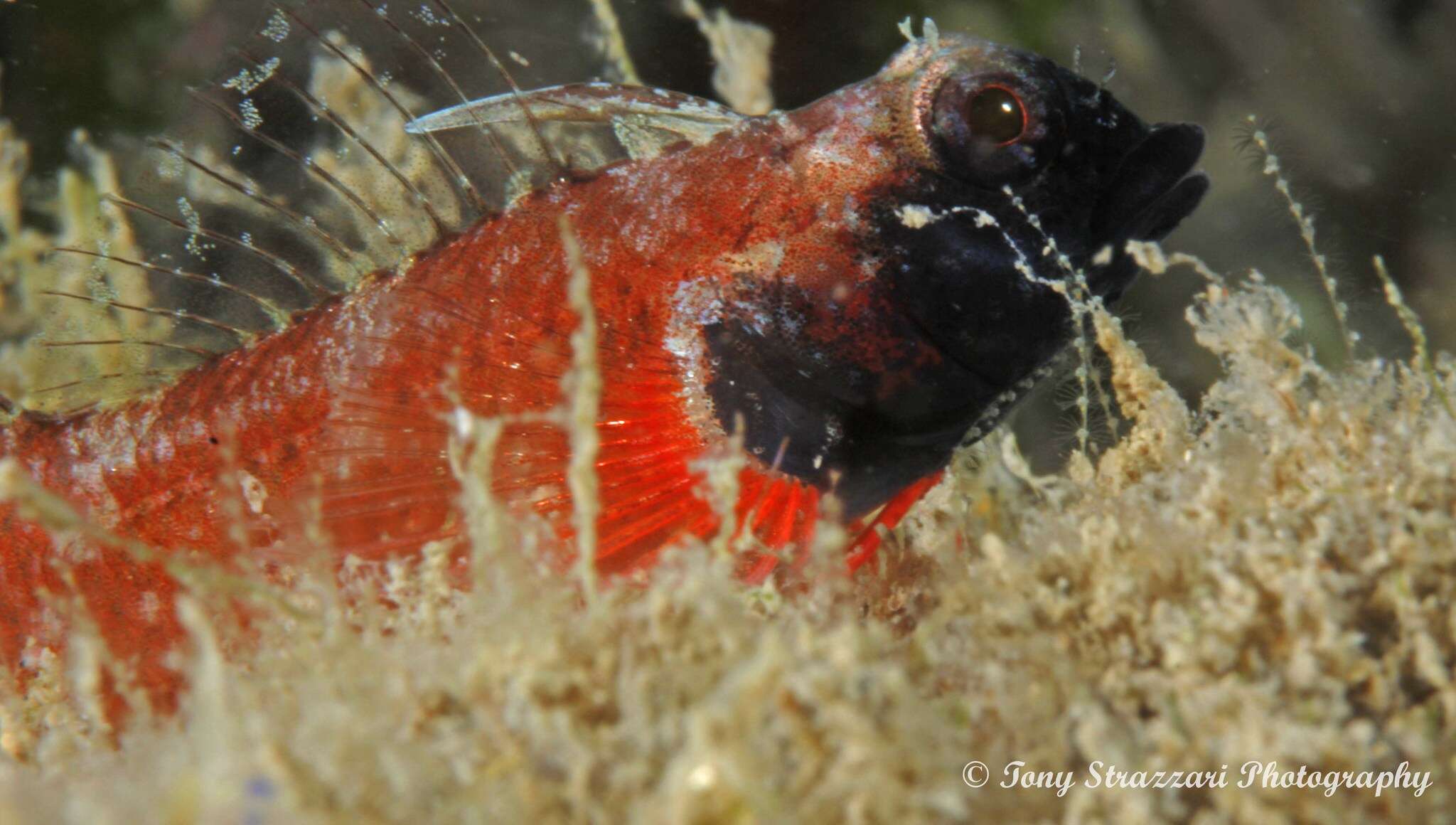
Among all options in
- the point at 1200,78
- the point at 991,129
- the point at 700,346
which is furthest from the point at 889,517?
the point at 1200,78

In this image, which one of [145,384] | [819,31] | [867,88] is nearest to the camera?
[867,88]

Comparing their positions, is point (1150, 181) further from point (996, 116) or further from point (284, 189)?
point (284, 189)

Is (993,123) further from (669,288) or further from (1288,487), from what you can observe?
(1288,487)

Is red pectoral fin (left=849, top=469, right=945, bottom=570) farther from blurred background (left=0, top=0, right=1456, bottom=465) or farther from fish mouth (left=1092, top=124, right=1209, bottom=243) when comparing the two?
blurred background (left=0, top=0, right=1456, bottom=465)

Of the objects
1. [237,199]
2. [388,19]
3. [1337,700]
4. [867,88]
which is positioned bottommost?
[1337,700]

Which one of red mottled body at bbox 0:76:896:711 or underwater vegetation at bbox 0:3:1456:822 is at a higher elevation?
red mottled body at bbox 0:76:896:711

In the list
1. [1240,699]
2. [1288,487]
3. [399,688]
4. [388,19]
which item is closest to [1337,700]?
[1240,699]

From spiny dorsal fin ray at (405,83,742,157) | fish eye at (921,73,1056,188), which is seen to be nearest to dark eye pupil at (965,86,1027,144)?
fish eye at (921,73,1056,188)
